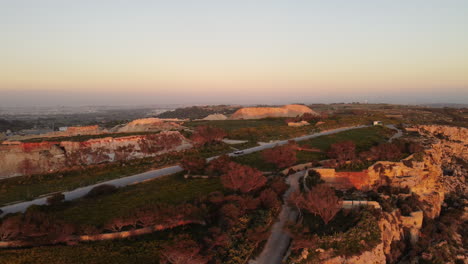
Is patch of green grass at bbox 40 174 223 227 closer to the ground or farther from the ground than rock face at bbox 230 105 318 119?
closer to the ground

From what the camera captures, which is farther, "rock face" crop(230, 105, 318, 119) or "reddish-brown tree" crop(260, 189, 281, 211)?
"rock face" crop(230, 105, 318, 119)

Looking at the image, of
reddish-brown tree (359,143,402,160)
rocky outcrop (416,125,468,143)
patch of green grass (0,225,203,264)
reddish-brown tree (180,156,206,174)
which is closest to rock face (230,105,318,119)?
rocky outcrop (416,125,468,143)

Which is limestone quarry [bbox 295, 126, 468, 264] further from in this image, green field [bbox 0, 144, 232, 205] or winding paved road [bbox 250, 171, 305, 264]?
green field [bbox 0, 144, 232, 205]

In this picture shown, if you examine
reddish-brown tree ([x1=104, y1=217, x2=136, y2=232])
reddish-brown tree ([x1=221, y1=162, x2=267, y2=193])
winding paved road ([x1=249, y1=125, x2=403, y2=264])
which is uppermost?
reddish-brown tree ([x1=221, y1=162, x2=267, y2=193])

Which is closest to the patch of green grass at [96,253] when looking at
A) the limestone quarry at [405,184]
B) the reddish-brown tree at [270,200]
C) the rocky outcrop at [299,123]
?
the reddish-brown tree at [270,200]

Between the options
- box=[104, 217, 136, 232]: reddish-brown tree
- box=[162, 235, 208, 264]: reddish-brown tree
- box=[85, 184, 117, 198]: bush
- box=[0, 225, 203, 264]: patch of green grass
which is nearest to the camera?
box=[162, 235, 208, 264]: reddish-brown tree

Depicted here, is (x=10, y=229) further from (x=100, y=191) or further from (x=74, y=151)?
(x=74, y=151)

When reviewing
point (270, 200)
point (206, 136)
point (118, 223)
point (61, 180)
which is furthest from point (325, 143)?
point (61, 180)
